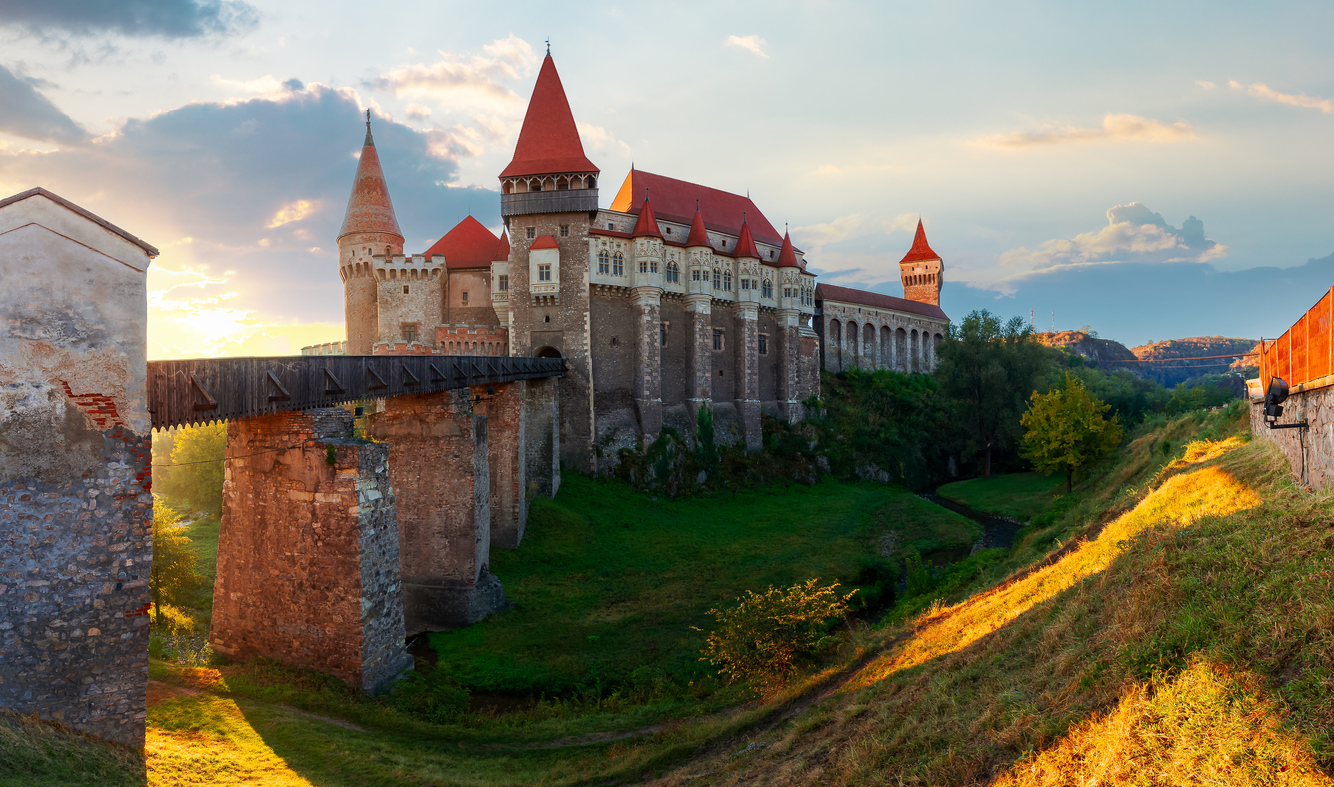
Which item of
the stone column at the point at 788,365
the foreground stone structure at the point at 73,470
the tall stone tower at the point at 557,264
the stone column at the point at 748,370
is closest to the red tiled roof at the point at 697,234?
the stone column at the point at 748,370

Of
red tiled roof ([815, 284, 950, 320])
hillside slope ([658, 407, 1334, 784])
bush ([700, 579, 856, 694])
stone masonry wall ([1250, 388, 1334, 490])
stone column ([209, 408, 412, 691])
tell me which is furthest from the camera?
red tiled roof ([815, 284, 950, 320])

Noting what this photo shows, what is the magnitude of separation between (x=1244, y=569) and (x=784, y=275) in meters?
40.4

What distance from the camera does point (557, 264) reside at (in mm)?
34469

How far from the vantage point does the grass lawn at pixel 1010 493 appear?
35.6 meters

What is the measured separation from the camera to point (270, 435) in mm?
13375

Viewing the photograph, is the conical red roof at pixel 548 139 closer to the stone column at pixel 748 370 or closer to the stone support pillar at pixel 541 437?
the stone support pillar at pixel 541 437

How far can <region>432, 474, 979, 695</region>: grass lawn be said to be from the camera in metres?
16.5

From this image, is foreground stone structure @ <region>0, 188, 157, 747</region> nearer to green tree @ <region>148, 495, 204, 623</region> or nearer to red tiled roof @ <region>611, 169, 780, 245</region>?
green tree @ <region>148, 495, 204, 623</region>

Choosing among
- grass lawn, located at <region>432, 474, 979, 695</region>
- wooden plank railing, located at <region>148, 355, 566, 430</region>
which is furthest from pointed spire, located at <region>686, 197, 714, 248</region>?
wooden plank railing, located at <region>148, 355, 566, 430</region>

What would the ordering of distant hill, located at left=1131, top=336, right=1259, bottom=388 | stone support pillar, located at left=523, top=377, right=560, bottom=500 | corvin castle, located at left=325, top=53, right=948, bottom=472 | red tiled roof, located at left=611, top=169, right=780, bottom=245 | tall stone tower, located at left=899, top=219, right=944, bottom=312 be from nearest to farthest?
stone support pillar, located at left=523, top=377, right=560, bottom=500, corvin castle, located at left=325, top=53, right=948, bottom=472, red tiled roof, located at left=611, top=169, right=780, bottom=245, tall stone tower, located at left=899, top=219, right=944, bottom=312, distant hill, located at left=1131, top=336, right=1259, bottom=388

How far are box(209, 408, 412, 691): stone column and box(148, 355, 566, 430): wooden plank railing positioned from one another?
0.69m

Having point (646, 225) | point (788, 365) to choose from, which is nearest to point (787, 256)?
point (788, 365)

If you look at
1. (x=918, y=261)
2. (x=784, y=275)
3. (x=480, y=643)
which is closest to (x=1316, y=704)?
(x=480, y=643)

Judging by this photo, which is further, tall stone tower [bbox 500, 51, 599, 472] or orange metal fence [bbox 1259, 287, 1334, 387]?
tall stone tower [bbox 500, 51, 599, 472]
